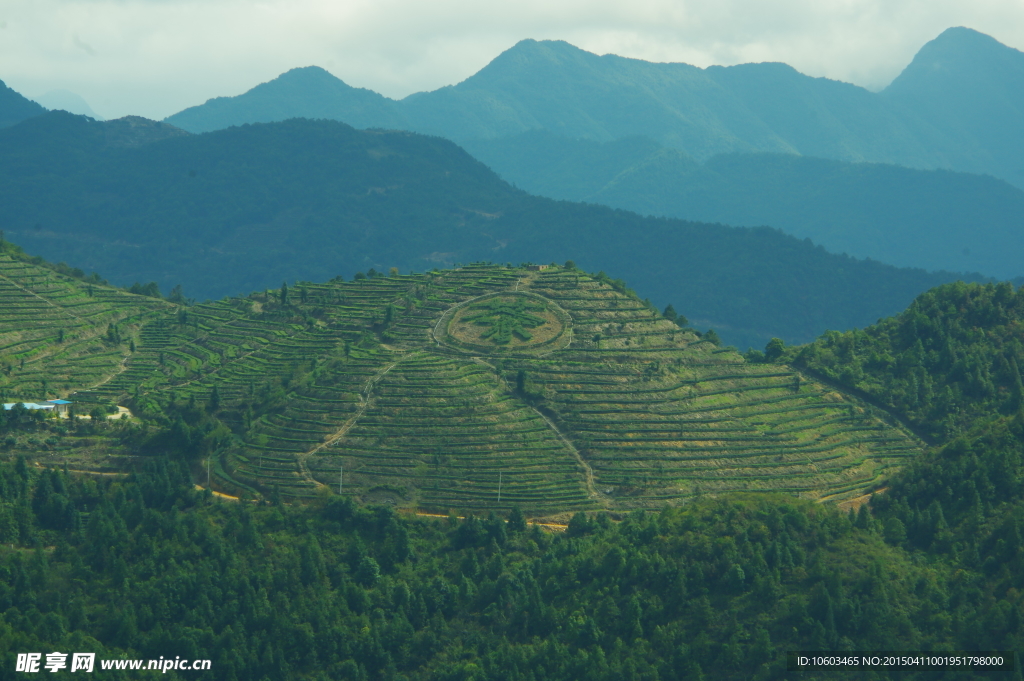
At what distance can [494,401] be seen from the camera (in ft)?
195

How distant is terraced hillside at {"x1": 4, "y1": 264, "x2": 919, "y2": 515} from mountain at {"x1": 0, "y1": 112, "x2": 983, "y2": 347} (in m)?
75.2

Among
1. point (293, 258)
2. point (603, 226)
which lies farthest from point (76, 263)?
point (603, 226)

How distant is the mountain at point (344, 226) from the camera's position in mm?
144375

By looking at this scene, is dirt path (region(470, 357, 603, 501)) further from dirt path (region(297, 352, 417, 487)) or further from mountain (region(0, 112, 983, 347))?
mountain (region(0, 112, 983, 347))

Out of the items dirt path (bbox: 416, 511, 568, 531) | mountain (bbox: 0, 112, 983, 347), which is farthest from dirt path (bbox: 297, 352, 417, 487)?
mountain (bbox: 0, 112, 983, 347)

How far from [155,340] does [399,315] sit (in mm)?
17108

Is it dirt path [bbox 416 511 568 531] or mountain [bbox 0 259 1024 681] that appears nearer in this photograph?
mountain [bbox 0 259 1024 681]

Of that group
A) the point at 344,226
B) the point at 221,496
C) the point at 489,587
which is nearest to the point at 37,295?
the point at 221,496

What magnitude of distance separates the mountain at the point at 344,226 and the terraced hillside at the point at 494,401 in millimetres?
75185

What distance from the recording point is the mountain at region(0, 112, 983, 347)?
14438 cm

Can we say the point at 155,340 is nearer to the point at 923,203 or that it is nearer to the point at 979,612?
the point at 979,612

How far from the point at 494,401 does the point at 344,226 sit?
359 feet

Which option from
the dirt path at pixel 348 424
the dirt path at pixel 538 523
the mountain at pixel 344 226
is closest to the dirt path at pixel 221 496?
the dirt path at pixel 348 424

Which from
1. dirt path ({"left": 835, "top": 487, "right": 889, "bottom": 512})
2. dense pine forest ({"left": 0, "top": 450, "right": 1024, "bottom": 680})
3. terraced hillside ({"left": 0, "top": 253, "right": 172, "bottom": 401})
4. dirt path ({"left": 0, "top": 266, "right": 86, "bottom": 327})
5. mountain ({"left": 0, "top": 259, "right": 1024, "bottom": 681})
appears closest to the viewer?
dense pine forest ({"left": 0, "top": 450, "right": 1024, "bottom": 680})
